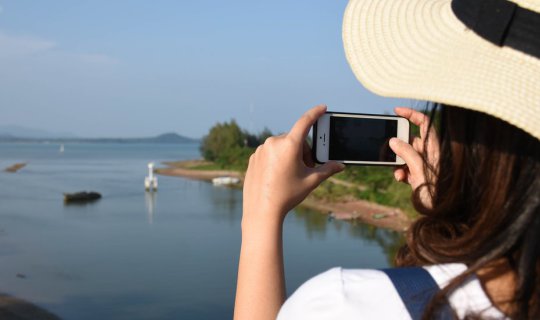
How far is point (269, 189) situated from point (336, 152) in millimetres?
392

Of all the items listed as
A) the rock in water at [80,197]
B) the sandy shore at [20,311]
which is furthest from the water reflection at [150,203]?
the sandy shore at [20,311]

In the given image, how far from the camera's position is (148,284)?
32.2 feet

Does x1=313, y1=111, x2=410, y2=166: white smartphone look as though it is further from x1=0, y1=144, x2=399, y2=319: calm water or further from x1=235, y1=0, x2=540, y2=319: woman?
x1=0, y1=144, x2=399, y2=319: calm water

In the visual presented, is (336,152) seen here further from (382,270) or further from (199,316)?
(199,316)

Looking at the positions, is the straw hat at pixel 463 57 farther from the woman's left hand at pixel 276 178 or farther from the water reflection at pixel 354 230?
the water reflection at pixel 354 230

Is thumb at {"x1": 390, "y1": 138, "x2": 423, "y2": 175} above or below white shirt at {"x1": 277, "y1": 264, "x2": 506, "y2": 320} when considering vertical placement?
above

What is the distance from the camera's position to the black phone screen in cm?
99

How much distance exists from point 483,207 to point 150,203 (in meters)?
19.1

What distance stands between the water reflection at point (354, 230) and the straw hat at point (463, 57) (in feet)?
36.0

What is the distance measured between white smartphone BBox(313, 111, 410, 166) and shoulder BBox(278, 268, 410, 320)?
1.49 ft

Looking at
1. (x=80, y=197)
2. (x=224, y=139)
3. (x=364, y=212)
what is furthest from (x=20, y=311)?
(x=224, y=139)

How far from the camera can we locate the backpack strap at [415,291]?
1.51 ft

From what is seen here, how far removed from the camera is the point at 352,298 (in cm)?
46

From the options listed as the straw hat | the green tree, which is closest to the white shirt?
the straw hat
